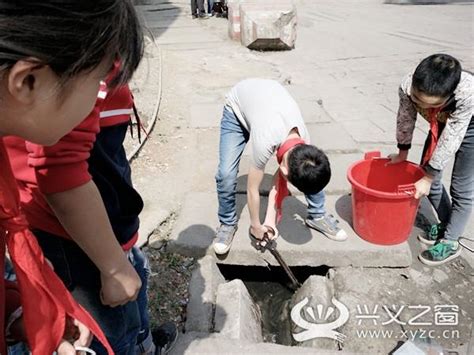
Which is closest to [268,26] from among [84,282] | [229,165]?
[229,165]

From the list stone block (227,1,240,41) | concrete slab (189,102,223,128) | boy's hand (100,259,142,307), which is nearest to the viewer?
boy's hand (100,259,142,307)

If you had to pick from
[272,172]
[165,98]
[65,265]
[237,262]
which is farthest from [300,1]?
[65,265]

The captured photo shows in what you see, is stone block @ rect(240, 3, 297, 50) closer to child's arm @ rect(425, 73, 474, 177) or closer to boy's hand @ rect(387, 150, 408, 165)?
boy's hand @ rect(387, 150, 408, 165)

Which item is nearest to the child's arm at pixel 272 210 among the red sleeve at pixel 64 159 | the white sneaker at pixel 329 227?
the white sneaker at pixel 329 227

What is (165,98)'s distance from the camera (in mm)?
5348

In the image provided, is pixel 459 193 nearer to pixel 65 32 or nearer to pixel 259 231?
pixel 259 231

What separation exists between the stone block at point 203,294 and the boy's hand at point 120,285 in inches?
45.4

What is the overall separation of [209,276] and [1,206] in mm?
1850

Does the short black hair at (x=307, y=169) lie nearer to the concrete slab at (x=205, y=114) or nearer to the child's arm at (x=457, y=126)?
the child's arm at (x=457, y=126)

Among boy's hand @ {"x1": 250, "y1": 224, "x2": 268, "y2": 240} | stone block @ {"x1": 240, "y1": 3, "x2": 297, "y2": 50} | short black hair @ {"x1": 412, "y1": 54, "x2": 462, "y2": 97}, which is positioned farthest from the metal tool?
stone block @ {"x1": 240, "y1": 3, "x2": 297, "y2": 50}

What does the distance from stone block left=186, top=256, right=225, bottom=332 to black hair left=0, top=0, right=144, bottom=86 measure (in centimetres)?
176

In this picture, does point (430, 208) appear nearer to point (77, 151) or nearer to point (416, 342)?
point (416, 342)

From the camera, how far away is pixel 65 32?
0.65m

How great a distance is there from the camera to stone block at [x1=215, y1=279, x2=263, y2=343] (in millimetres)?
2209
